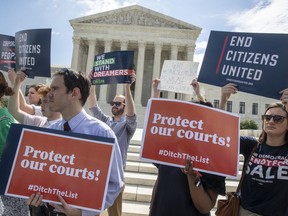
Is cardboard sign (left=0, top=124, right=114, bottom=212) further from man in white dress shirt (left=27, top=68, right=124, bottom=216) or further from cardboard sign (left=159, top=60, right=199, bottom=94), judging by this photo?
cardboard sign (left=159, top=60, right=199, bottom=94)

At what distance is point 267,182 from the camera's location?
8.99 feet

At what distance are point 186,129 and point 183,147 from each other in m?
0.16

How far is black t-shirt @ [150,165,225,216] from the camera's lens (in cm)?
225

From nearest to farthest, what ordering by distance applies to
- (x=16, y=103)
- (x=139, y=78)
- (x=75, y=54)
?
(x=16, y=103) → (x=139, y=78) → (x=75, y=54)

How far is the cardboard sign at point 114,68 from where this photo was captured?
208 inches

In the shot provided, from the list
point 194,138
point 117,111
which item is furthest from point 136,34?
point 194,138

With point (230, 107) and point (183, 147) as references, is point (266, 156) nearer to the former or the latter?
point (183, 147)

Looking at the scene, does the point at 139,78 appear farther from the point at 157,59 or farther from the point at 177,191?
the point at 177,191

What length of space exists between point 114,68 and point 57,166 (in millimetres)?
3662

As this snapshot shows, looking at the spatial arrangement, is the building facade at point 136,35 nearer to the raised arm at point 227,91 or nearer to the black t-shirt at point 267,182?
the raised arm at point 227,91

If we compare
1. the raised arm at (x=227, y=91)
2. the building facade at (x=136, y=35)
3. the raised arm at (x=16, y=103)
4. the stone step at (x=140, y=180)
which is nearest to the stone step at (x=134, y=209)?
the stone step at (x=140, y=180)

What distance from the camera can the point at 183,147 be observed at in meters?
2.24

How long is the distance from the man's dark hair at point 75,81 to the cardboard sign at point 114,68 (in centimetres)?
259

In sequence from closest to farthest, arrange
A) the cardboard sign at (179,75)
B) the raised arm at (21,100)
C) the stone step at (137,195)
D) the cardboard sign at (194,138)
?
the cardboard sign at (194,138), the raised arm at (21,100), the cardboard sign at (179,75), the stone step at (137,195)
